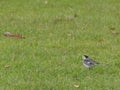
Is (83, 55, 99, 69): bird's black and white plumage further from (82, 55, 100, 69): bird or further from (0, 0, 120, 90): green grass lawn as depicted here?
(0, 0, 120, 90): green grass lawn

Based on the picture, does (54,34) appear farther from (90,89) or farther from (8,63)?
(90,89)

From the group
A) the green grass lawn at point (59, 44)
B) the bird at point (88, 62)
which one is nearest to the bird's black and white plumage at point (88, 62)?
the bird at point (88, 62)

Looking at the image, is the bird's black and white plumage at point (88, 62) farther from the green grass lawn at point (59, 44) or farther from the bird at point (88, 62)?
the green grass lawn at point (59, 44)

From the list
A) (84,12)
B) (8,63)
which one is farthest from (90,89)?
(84,12)

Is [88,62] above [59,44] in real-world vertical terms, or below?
above

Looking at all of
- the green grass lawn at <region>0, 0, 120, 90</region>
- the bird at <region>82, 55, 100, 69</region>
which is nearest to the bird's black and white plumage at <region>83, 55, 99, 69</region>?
the bird at <region>82, 55, 100, 69</region>

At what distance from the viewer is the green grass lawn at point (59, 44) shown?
799 centimetres

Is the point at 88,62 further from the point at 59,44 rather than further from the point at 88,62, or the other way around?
the point at 59,44

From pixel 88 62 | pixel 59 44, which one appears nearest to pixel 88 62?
pixel 88 62

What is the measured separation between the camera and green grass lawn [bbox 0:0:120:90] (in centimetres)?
799

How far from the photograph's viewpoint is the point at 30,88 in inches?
298

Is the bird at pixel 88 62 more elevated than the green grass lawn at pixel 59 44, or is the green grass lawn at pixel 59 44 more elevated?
the bird at pixel 88 62

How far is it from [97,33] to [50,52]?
6.91 feet

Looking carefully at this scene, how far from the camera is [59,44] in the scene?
10.3 metres
